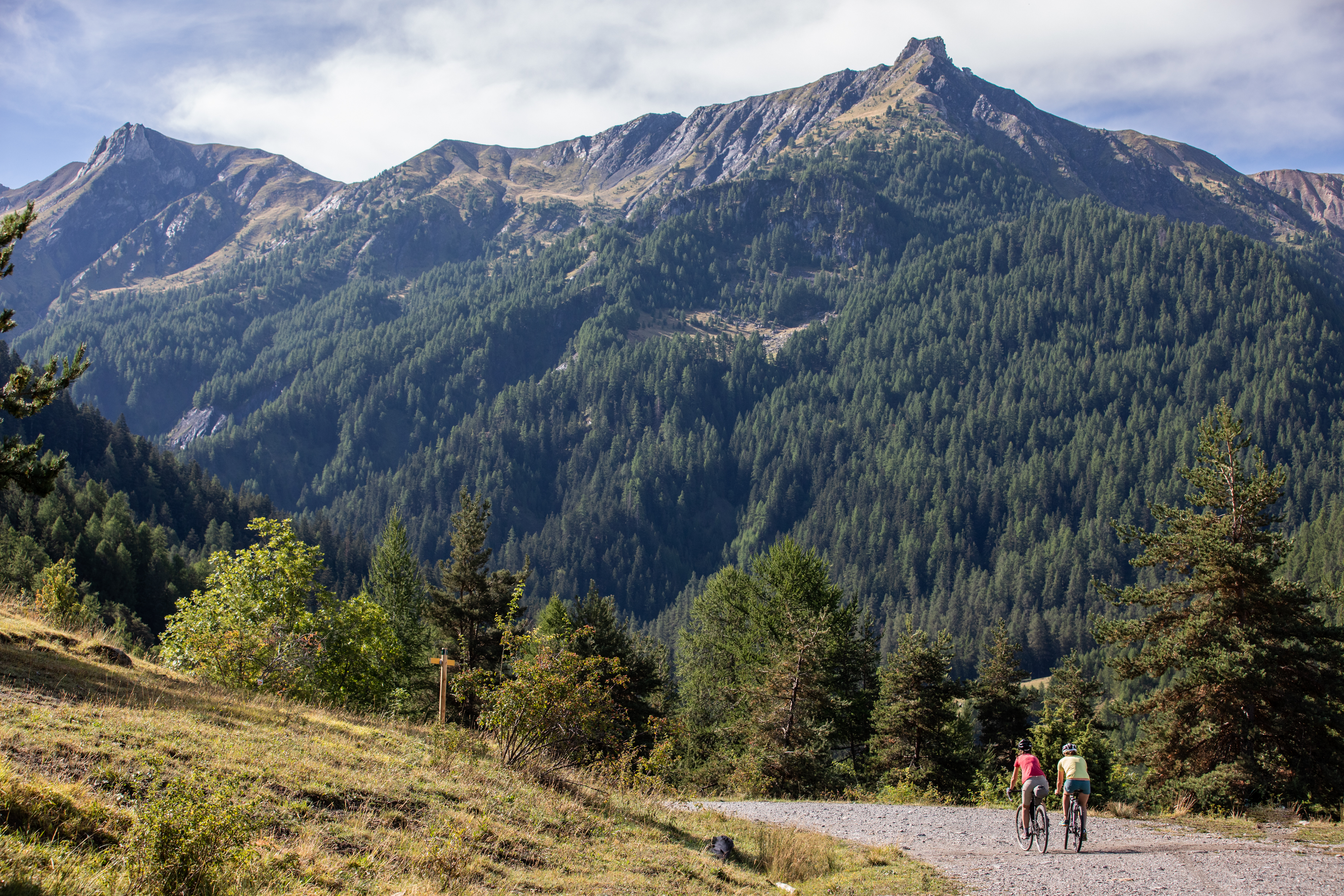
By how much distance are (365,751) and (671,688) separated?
4568 cm

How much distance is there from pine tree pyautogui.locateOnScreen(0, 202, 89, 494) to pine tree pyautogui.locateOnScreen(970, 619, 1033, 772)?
41.7 metres

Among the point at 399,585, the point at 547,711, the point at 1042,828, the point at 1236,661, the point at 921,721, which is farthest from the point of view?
the point at 399,585

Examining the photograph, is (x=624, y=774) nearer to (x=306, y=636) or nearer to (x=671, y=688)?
(x=306, y=636)

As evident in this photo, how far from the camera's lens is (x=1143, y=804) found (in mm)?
24141

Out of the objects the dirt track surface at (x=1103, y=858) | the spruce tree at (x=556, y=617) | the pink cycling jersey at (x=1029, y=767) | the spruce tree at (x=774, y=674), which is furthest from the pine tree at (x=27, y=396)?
the spruce tree at (x=556, y=617)

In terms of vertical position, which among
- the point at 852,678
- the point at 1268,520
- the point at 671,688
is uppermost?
the point at 1268,520

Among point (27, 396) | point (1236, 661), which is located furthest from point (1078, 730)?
point (27, 396)

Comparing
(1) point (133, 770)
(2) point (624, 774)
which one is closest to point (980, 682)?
(2) point (624, 774)

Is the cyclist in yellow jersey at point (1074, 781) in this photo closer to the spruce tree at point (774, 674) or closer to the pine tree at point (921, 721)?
the spruce tree at point (774, 674)

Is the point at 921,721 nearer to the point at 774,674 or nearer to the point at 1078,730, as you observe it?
the point at 774,674

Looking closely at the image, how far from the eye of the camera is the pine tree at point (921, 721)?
36.4 m

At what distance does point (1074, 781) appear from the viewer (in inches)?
628

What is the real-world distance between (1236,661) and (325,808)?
23329 mm

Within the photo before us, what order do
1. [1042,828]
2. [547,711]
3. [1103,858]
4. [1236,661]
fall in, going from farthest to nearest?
[1236,661], [547,711], [1042,828], [1103,858]
